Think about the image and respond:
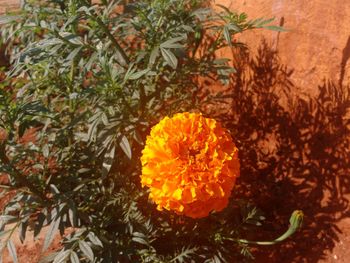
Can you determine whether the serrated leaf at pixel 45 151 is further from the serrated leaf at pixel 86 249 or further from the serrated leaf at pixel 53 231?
the serrated leaf at pixel 86 249

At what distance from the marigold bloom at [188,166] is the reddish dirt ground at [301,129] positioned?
954mm

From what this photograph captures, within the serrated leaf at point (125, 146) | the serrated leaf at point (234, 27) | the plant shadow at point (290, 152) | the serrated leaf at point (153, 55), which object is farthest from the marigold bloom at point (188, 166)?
the plant shadow at point (290, 152)

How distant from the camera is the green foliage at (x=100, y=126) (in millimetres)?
1787

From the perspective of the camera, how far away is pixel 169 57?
5.90 feet

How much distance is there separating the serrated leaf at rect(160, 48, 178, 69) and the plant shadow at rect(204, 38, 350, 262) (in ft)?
2.55

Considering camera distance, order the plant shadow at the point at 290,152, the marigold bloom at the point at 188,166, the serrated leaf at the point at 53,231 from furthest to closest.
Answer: the plant shadow at the point at 290,152
the serrated leaf at the point at 53,231
the marigold bloom at the point at 188,166

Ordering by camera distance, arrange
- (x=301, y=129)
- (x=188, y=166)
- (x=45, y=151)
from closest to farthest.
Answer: (x=188, y=166) → (x=45, y=151) → (x=301, y=129)

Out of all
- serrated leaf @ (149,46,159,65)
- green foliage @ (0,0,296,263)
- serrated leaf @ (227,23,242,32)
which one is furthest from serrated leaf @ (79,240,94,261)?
serrated leaf @ (227,23,242,32)

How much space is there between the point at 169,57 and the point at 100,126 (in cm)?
50

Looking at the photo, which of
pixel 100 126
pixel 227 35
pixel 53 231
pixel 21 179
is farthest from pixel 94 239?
pixel 227 35

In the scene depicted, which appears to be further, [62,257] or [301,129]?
[301,129]

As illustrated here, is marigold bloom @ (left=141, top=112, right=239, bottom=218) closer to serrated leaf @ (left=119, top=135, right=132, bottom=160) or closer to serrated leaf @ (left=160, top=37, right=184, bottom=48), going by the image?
serrated leaf @ (left=119, top=135, right=132, bottom=160)

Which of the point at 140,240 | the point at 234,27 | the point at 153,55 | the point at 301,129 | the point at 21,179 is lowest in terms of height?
the point at 140,240

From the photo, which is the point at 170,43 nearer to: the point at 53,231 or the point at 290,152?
the point at 53,231
